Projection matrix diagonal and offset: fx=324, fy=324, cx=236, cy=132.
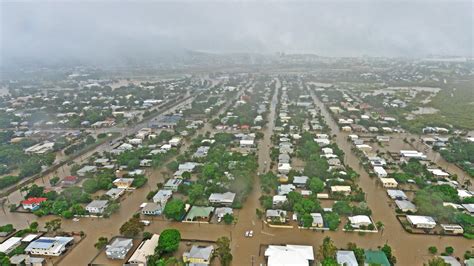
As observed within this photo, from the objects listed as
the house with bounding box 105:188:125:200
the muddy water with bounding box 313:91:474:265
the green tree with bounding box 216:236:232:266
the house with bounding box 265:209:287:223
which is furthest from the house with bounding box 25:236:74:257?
the muddy water with bounding box 313:91:474:265

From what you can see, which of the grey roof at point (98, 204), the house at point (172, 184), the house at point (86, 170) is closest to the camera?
the grey roof at point (98, 204)

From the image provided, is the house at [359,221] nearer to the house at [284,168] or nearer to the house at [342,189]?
the house at [342,189]

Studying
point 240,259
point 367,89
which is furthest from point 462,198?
point 367,89

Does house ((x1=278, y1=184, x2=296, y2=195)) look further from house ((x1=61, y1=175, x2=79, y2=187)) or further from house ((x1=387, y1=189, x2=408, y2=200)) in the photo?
house ((x1=61, y1=175, x2=79, y2=187))

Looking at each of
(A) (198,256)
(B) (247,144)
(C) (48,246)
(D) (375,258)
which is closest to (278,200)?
(D) (375,258)

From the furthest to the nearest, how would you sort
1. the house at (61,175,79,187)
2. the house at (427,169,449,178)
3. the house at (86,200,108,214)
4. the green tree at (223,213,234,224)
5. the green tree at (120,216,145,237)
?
the house at (427,169,449,178), the house at (61,175,79,187), the house at (86,200,108,214), the green tree at (223,213,234,224), the green tree at (120,216,145,237)

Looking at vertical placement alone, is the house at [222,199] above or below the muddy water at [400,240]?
above

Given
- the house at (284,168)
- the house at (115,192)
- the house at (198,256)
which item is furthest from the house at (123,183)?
the house at (284,168)
